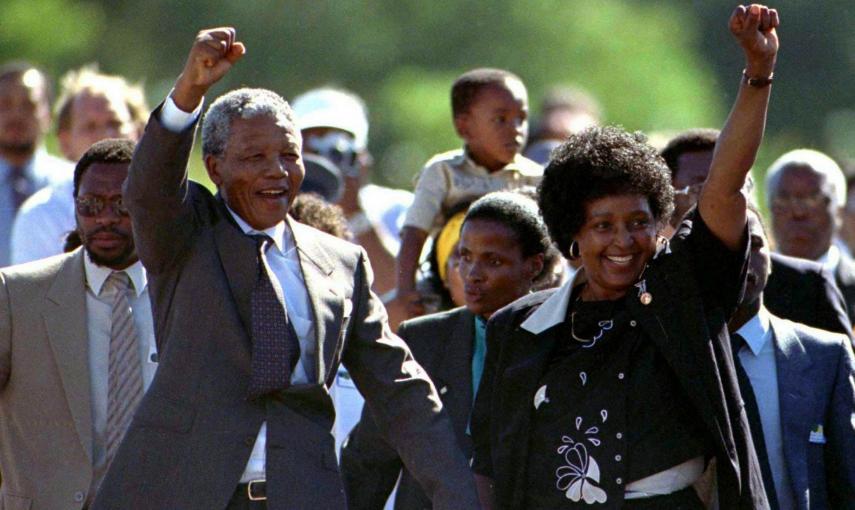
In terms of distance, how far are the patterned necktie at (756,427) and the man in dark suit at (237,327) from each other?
99 cm

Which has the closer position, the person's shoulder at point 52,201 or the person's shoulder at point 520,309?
the person's shoulder at point 520,309

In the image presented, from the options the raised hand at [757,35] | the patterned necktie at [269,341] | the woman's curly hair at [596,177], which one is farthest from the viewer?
the woman's curly hair at [596,177]

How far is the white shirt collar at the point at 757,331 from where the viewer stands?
A: 6.78 meters

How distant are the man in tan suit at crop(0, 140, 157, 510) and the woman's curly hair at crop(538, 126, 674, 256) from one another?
5.60 ft

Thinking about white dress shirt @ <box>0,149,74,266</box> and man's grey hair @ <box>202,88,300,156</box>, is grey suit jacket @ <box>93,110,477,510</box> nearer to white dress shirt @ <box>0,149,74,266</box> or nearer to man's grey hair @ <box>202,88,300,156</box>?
man's grey hair @ <box>202,88,300,156</box>

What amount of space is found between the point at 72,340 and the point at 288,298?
1.20m

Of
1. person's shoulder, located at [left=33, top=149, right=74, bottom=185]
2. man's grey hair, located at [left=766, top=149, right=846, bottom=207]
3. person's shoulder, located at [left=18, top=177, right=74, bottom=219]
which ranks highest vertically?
person's shoulder, located at [left=33, top=149, right=74, bottom=185]

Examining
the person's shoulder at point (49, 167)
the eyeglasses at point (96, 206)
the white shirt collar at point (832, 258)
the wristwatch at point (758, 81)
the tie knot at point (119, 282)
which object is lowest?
the tie knot at point (119, 282)

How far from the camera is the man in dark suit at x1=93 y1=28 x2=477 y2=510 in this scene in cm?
604

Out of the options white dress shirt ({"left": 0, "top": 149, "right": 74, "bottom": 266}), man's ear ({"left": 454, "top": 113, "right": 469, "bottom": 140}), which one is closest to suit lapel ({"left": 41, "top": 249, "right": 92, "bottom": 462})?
man's ear ({"left": 454, "top": 113, "right": 469, "bottom": 140})

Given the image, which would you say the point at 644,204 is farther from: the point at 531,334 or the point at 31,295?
the point at 31,295

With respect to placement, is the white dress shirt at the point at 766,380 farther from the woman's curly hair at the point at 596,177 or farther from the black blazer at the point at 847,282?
the black blazer at the point at 847,282

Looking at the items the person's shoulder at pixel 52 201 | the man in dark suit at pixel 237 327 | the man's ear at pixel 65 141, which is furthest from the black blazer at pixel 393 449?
the man's ear at pixel 65 141

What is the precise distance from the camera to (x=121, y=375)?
7.16 meters
